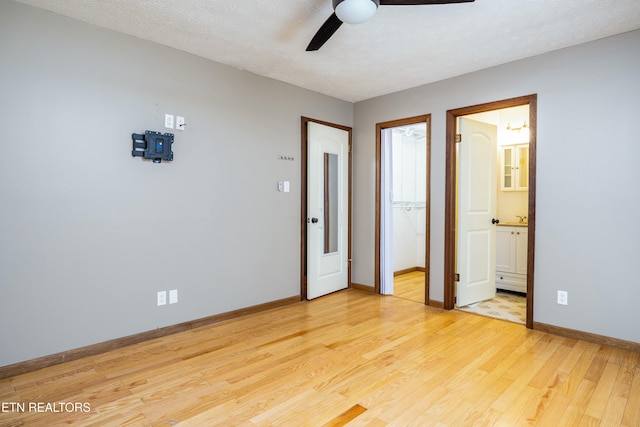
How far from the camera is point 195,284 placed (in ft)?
10.8

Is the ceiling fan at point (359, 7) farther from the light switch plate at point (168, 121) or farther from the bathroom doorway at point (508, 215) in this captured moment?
the bathroom doorway at point (508, 215)

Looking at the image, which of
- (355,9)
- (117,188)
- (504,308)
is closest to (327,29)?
(355,9)

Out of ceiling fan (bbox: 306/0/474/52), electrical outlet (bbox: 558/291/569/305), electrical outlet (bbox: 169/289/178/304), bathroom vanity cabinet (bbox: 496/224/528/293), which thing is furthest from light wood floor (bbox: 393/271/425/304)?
ceiling fan (bbox: 306/0/474/52)

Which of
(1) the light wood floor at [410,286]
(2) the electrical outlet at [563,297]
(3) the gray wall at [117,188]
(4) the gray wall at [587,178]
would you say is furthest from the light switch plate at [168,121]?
(2) the electrical outlet at [563,297]

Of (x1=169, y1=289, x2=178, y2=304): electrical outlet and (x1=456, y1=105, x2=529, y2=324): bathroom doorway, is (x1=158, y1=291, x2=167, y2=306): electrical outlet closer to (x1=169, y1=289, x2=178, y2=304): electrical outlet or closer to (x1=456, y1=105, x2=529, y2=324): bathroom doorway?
(x1=169, y1=289, x2=178, y2=304): electrical outlet

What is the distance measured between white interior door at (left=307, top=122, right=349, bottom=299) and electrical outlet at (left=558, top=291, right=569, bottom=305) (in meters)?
2.48

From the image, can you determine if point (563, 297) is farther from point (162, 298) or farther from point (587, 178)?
point (162, 298)

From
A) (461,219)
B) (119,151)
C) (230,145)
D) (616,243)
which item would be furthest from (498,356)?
(119,151)

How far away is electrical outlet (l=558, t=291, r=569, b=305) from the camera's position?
10.2ft

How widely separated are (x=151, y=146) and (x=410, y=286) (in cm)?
385

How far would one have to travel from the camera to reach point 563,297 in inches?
123

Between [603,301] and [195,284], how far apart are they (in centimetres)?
363

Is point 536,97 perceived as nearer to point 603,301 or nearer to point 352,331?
point 603,301

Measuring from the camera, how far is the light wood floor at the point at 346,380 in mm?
1938
